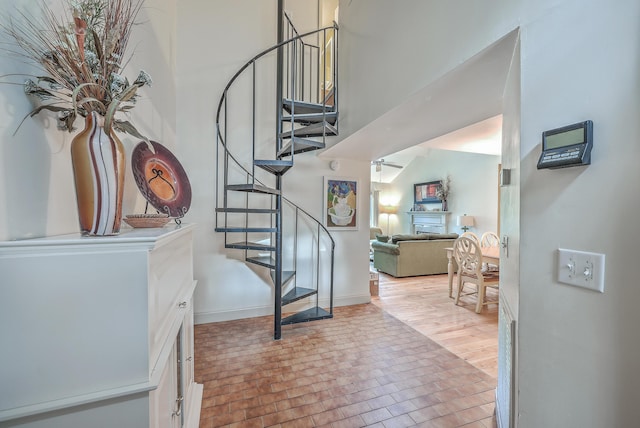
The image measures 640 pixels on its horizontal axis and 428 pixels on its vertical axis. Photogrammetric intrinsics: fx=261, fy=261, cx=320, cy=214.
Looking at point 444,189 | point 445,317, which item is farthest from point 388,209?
point 445,317

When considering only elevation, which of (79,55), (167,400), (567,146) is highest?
(79,55)

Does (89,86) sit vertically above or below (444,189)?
below

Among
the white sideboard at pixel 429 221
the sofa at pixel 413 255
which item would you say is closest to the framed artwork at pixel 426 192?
the white sideboard at pixel 429 221

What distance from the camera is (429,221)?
7773 millimetres

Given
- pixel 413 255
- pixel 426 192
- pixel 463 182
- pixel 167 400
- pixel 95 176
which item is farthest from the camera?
pixel 426 192

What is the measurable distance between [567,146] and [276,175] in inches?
95.1

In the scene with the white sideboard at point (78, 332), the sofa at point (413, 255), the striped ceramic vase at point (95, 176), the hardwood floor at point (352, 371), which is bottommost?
the hardwood floor at point (352, 371)

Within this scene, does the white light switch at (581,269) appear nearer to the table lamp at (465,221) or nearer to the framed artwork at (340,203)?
the framed artwork at (340,203)

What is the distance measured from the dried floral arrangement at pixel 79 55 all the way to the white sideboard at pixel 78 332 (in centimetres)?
43

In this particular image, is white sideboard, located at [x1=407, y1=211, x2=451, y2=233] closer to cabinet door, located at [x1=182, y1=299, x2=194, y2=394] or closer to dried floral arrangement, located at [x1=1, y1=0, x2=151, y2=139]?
cabinet door, located at [x1=182, y1=299, x2=194, y2=394]

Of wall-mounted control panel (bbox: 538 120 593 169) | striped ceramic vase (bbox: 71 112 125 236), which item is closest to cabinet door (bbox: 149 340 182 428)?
striped ceramic vase (bbox: 71 112 125 236)

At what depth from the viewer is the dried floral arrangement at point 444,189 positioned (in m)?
7.27

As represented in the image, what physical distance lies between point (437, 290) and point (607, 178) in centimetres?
410

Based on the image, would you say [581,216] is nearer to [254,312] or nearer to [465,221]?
[254,312]
